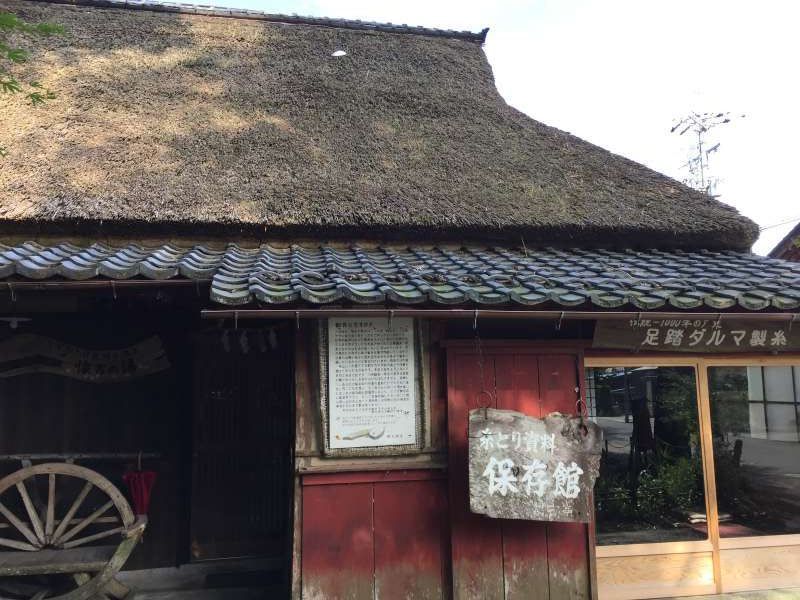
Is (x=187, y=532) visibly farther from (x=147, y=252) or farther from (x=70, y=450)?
(x=147, y=252)

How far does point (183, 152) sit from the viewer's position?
5.36 m

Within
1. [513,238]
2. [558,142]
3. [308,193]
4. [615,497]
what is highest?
[558,142]

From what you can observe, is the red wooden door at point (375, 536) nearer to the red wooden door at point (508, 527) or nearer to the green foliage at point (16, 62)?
the red wooden door at point (508, 527)

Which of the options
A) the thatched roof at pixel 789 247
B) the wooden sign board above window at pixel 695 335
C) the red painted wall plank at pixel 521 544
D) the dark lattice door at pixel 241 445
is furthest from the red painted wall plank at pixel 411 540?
the thatched roof at pixel 789 247

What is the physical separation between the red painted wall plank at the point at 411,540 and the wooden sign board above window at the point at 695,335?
1.78 meters

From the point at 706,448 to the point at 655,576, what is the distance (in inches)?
45.0

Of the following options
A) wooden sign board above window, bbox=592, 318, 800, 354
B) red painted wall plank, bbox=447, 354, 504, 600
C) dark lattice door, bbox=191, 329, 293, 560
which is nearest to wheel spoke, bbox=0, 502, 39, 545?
dark lattice door, bbox=191, 329, 293, 560

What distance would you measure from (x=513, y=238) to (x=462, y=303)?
1.89 meters

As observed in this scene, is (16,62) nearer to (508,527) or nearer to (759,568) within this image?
(508,527)

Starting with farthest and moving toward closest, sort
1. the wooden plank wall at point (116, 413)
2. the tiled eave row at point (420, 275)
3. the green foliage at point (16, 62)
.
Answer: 1. the wooden plank wall at point (116, 413)
2. the green foliage at point (16, 62)
3. the tiled eave row at point (420, 275)

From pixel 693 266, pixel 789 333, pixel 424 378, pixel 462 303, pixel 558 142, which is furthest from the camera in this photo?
pixel 558 142

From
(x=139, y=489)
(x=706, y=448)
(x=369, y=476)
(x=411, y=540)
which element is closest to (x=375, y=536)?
(x=411, y=540)

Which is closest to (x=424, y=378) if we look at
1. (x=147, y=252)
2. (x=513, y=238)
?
(x=513, y=238)

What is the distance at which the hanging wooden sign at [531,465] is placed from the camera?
3.76 meters
